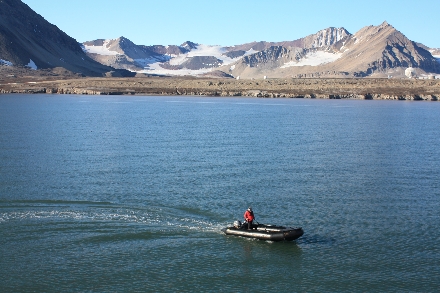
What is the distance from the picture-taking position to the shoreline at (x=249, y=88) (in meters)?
137

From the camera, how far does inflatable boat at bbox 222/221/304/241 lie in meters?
23.1

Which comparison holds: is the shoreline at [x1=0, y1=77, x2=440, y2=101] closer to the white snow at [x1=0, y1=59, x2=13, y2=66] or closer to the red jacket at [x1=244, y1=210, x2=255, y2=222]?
the white snow at [x1=0, y1=59, x2=13, y2=66]

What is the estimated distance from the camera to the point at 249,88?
497 ft

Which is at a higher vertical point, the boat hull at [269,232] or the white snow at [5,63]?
the white snow at [5,63]

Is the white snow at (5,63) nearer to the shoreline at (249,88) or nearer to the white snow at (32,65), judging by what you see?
the white snow at (32,65)

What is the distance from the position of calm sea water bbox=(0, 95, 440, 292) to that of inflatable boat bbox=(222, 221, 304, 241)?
30 centimetres

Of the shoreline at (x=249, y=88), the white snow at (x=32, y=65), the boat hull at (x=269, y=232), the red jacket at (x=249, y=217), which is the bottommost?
the boat hull at (x=269, y=232)

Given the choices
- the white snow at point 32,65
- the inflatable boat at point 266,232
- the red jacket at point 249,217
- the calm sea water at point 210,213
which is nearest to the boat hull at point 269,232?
the inflatable boat at point 266,232

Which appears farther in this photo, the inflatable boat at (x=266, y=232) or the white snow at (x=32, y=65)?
the white snow at (x=32, y=65)

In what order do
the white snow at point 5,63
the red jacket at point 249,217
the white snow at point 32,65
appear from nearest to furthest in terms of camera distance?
the red jacket at point 249,217
the white snow at point 5,63
the white snow at point 32,65

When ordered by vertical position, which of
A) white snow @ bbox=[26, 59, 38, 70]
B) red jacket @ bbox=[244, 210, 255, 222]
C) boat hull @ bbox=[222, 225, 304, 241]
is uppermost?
white snow @ bbox=[26, 59, 38, 70]

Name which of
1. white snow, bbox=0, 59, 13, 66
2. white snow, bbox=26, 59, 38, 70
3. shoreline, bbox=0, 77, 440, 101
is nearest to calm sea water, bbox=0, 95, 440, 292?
shoreline, bbox=0, 77, 440, 101

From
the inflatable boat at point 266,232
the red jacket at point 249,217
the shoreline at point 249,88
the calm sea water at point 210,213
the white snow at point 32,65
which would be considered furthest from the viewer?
the white snow at point 32,65

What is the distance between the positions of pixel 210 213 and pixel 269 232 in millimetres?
4335
